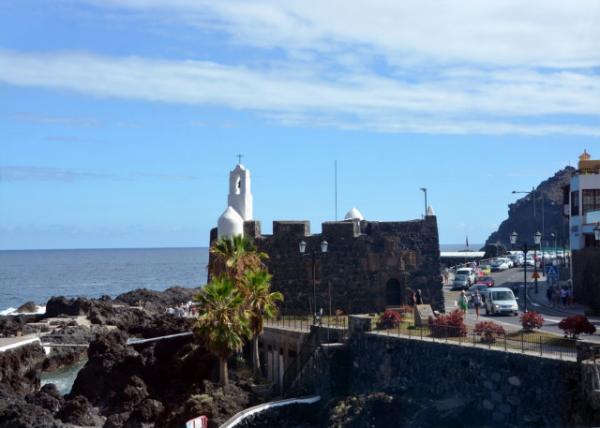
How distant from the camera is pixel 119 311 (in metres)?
75.1

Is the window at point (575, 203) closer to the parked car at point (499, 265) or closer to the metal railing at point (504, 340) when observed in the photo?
the metal railing at point (504, 340)

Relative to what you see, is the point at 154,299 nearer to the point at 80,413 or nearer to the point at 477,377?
the point at 80,413

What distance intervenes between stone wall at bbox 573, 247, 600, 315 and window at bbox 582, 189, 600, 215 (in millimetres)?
3173

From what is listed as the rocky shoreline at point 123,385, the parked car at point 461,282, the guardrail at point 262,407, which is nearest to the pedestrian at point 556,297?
the parked car at point 461,282

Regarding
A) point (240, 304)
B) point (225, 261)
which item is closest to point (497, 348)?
point (240, 304)

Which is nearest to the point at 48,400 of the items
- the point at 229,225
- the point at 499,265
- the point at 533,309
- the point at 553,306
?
the point at 229,225

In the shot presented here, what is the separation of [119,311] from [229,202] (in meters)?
27.1

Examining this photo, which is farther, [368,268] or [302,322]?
[368,268]

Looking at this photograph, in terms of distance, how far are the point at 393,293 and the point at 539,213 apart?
121 m

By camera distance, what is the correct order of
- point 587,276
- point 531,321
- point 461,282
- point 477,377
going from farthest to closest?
point 461,282 → point 587,276 → point 531,321 → point 477,377

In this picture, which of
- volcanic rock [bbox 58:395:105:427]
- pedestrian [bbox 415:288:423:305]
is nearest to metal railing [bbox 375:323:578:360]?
pedestrian [bbox 415:288:423:305]

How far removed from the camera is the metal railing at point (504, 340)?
95.5 feet

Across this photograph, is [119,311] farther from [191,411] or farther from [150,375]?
[191,411]

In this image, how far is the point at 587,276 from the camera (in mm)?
51750
